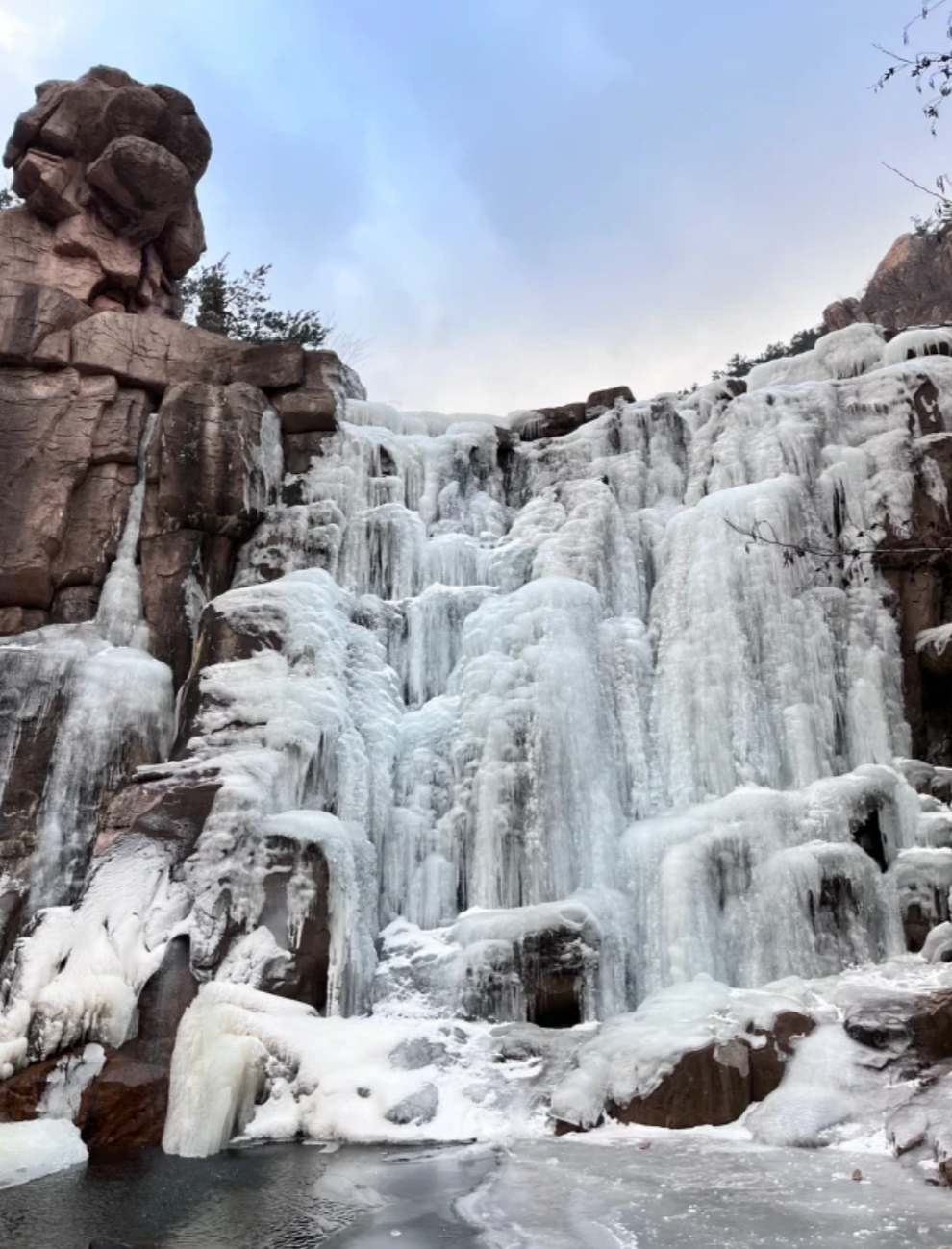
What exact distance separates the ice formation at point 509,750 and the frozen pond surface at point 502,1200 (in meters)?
0.80

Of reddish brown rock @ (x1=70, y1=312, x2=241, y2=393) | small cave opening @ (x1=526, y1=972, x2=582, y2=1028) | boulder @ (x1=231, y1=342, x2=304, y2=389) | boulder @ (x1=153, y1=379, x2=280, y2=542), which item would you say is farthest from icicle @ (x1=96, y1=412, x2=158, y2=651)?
small cave opening @ (x1=526, y1=972, x2=582, y2=1028)

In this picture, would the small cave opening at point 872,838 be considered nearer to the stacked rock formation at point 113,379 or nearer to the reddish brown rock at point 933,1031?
the reddish brown rock at point 933,1031

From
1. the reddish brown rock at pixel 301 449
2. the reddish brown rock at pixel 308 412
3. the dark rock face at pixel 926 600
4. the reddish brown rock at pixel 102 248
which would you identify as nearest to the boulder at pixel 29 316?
the reddish brown rock at pixel 102 248

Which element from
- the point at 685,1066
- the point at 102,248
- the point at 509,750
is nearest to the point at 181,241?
the point at 102,248

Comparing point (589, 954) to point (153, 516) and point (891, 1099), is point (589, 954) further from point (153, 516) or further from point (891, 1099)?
point (153, 516)

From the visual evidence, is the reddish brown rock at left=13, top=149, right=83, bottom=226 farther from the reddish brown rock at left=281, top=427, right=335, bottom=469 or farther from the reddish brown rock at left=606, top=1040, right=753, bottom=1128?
the reddish brown rock at left=606, top=1040, right=753, bottom=1128

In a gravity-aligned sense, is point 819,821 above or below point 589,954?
above

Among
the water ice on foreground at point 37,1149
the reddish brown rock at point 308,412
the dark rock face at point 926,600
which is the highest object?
the reddish brown rock at point 308,412

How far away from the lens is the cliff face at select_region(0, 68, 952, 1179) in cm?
759

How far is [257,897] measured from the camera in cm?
870

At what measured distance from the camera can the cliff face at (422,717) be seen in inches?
299

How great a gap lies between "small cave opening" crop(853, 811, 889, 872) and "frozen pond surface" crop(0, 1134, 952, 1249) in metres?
4.20

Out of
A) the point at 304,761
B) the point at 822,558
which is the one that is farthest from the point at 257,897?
the point at 822,558

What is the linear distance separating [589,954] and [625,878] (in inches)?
44.5
